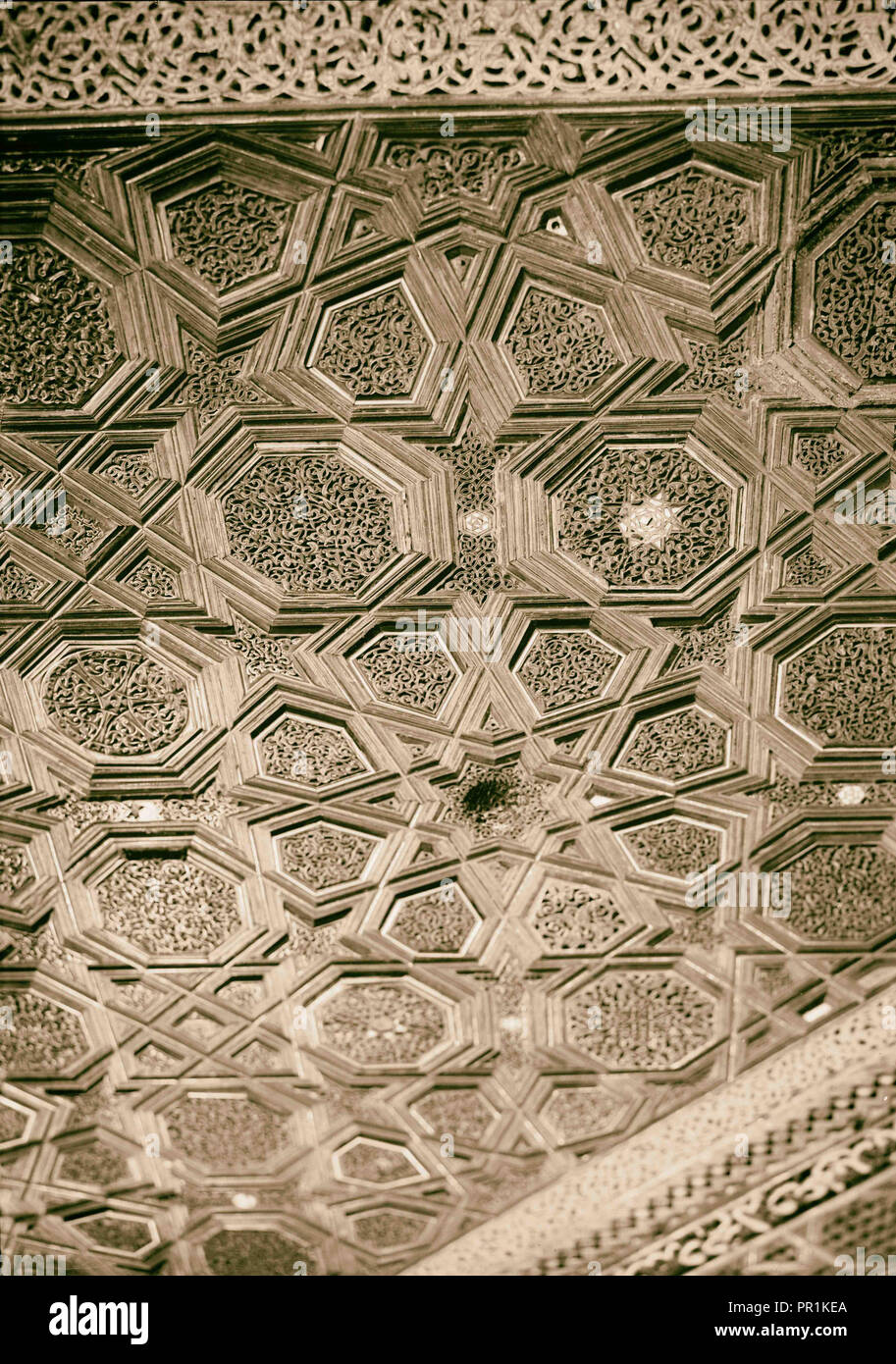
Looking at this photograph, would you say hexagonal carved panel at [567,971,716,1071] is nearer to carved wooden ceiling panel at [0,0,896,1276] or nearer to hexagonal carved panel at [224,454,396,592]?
carved wooden ceiling panel at [0,0,896,1276]

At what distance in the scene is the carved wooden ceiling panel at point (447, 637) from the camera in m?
1.58

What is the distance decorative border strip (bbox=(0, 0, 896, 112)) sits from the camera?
1.54 metres

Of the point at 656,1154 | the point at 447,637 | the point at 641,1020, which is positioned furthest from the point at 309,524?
the point at 656,1154

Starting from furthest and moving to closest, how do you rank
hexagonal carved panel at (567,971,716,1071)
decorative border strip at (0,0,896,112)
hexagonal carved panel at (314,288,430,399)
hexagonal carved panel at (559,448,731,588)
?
hexagonal carved panel at (567,971,716,1071) → hexagonal carved panel at (559,448,731,588) → hexagonal carved panel at (314,288,430,399) → decorative border strip at (0,0,896,112)

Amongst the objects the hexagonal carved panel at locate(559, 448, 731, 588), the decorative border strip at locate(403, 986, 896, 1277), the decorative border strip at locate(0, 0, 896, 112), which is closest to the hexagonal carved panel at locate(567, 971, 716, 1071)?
the decorative border strip at locate(403, 986, 896, 1277)

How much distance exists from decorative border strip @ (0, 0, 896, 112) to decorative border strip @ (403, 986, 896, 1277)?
185 centimetres

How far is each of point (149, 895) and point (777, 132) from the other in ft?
6.11

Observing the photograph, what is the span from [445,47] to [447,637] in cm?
98

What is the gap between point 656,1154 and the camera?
2.34m

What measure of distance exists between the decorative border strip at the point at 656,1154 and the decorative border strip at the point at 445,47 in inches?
72.9

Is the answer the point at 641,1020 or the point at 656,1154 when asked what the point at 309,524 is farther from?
the point at 656,1154

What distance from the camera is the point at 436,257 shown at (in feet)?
5.45

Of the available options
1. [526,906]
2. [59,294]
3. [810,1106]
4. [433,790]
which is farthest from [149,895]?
[810,1106]

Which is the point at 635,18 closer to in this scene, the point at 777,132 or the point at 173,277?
the point at 777,132
